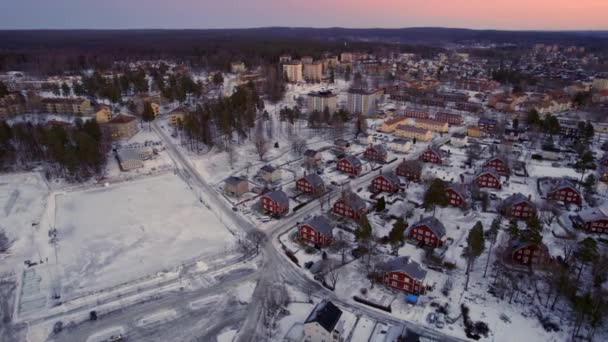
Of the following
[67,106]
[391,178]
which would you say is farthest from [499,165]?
[67,106]

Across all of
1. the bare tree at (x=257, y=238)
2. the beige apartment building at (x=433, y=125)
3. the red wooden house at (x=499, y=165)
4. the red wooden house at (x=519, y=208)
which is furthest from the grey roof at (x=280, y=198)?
the beige apartment building at (x=433, y=125)

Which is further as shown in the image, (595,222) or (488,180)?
(488,180)

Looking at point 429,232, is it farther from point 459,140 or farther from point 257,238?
point 459,140

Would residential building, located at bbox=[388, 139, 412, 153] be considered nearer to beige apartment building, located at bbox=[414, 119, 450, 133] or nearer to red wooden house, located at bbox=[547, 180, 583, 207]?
beige apartment building, located at bbox=[414, 119, 450, 133]

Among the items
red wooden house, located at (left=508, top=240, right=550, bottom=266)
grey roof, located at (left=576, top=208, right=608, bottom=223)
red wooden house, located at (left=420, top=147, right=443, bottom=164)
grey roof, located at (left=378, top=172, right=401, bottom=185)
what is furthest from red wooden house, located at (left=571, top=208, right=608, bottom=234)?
red wooden house, located at (left=420, top=147, right=443, bottom=164)

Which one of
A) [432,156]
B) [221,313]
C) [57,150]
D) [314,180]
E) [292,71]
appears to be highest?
[292,71]

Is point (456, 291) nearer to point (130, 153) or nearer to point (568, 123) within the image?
point (130, 153)
